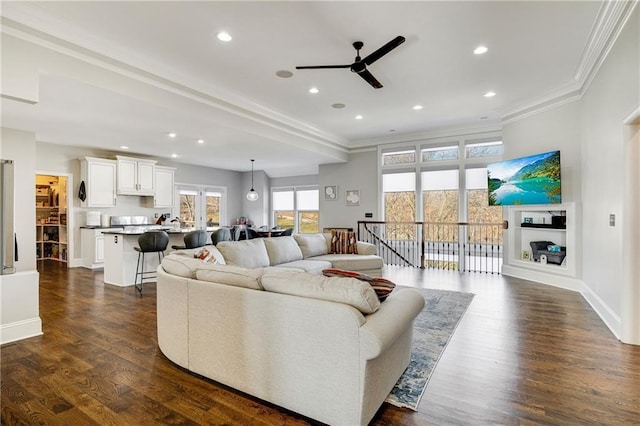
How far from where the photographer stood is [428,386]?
2262 mm

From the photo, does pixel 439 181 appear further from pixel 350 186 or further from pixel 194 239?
pixel 194 239

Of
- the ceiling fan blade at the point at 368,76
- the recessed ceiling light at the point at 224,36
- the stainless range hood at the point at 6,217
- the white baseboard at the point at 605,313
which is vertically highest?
the recessed ceiling light at the point at 224,36

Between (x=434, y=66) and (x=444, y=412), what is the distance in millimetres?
3856

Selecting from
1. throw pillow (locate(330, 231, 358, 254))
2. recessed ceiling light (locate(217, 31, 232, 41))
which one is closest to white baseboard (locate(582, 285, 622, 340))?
throw pillow (locate(330, 231, 358, 254))

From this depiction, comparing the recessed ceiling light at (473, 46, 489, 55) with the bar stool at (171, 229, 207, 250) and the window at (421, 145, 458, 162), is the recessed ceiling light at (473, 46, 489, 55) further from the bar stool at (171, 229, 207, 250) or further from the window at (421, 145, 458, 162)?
the bar stool at (171, 229, 207, 250)

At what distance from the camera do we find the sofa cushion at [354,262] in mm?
5121

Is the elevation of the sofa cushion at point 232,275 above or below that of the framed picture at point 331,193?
below

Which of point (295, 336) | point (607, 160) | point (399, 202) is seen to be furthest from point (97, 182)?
point (607, 160)

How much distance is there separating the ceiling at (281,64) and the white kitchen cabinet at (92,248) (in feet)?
6.74

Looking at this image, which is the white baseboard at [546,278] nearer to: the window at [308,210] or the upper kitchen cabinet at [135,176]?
the window at [308,210]

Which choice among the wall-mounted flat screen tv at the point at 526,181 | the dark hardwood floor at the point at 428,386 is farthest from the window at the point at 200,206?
the wall-mounted flat screen tv at the point at 526,181

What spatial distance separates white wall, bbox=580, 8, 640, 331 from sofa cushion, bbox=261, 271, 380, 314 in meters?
2.94

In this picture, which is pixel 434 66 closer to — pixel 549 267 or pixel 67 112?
pixel 549 267

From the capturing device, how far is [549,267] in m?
5.34
